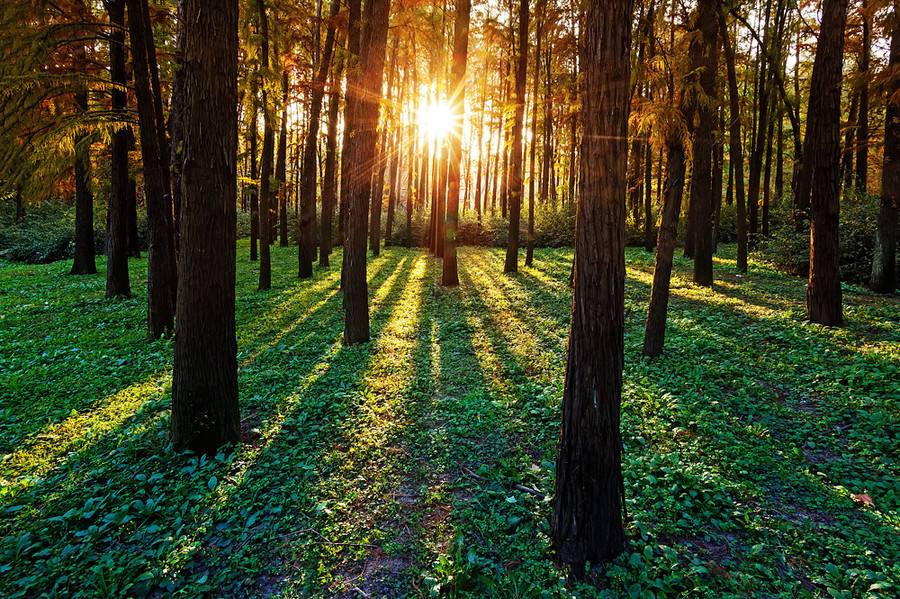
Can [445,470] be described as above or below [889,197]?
below

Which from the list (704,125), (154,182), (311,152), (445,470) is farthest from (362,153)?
(311,152)

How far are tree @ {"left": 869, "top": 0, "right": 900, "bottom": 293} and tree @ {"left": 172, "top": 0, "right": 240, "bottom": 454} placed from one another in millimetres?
12297

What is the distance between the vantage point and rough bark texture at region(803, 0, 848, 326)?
7488 mm

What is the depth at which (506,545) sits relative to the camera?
10.7 ft

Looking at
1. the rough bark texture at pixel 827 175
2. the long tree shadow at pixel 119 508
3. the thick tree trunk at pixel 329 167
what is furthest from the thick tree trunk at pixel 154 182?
the rough bark texture at pixel 827 175

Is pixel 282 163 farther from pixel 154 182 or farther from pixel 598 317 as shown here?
pixel 598 317

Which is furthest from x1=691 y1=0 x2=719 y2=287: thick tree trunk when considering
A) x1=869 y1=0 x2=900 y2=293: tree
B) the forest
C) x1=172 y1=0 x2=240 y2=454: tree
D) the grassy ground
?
x1=172 y1=0 x2=240 y2=454: tree

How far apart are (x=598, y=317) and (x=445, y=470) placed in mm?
2348

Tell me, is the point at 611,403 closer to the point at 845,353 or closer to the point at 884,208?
the point at 845,353

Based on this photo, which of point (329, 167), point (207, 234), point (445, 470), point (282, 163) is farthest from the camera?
point (282, 163)

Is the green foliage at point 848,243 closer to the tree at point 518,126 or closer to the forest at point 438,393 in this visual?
the forest at point 438,393

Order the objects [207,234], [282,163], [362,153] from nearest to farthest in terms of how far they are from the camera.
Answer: [207,234] < [362,153] < [282,163]

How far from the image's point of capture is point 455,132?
1383 cm

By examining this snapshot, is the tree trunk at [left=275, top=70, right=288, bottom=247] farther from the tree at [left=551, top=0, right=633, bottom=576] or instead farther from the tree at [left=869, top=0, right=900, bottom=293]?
the tree at [left=869, top=0, right=900, bottom=293]
